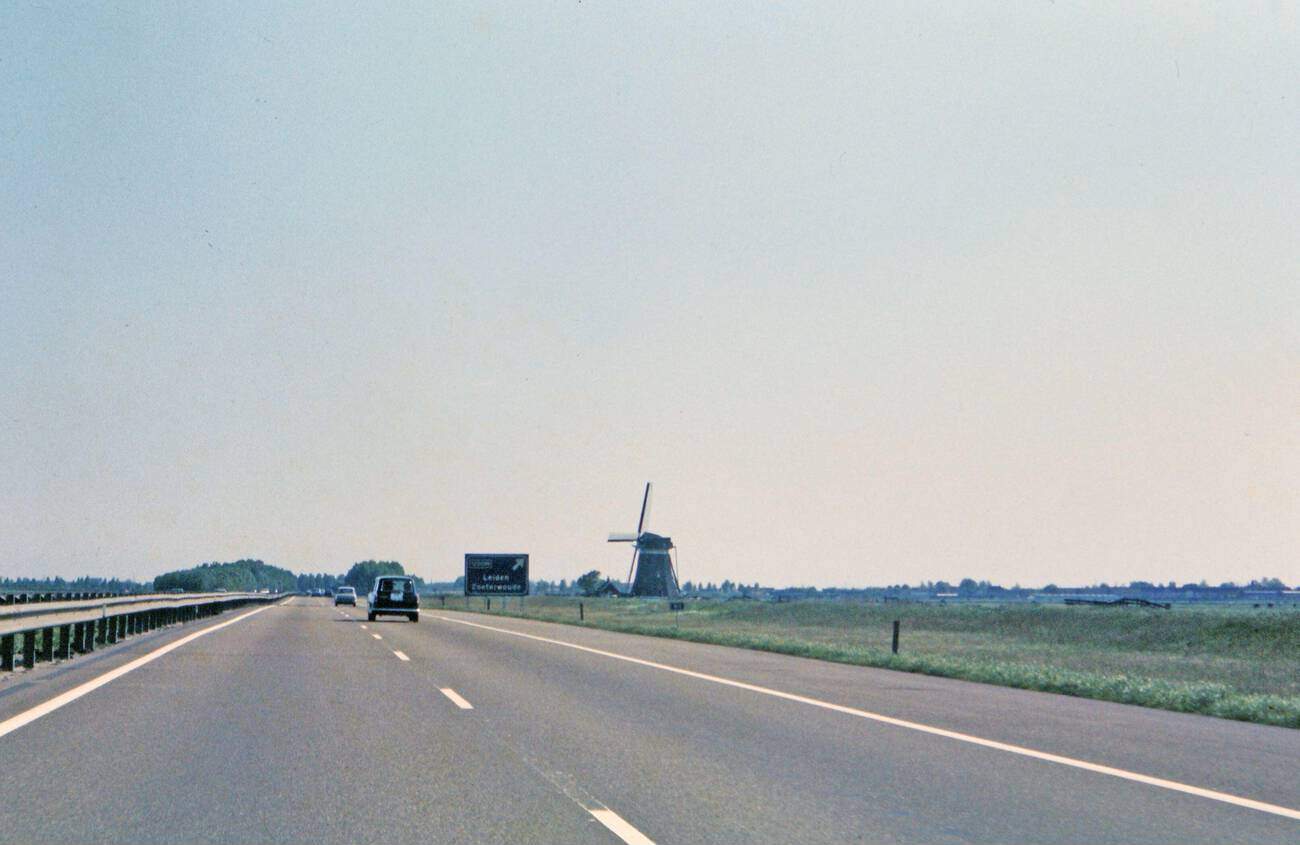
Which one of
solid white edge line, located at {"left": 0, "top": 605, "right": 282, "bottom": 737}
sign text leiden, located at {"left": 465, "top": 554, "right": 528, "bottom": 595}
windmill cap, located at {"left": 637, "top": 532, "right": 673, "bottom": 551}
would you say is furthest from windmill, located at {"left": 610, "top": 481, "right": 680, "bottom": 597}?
solid white edge line, located at {"left": 0, "top": 605, "right": 282, "bottom": 737}

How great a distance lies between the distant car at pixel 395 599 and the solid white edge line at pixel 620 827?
114ft

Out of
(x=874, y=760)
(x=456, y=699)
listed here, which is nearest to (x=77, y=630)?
(x=456, y=699)

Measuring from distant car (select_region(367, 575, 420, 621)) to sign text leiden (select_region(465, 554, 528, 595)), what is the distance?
25.0 metres

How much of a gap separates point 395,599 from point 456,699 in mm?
28641

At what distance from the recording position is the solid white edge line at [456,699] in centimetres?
1260

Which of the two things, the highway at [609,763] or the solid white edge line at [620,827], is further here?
the highway at [609,763]

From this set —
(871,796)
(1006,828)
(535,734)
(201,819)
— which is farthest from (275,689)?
(1006,828)

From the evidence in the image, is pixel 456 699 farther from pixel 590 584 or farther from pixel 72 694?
pixel 590 584

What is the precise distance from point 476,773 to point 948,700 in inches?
305

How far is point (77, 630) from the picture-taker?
21422mm

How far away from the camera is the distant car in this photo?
40.8m

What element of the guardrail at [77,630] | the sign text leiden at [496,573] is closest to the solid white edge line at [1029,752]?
the guardrail at [77,630]

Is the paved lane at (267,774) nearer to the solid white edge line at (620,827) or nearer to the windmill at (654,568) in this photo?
the solid white edge line at (620,827)

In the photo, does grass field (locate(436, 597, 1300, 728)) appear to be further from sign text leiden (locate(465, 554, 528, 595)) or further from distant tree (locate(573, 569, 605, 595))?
distant tree (locate(573, 569, 605, 595))
